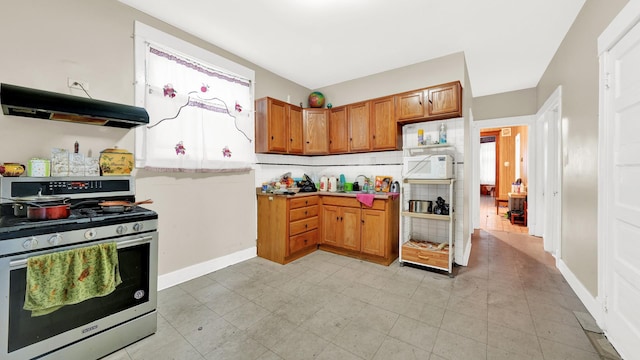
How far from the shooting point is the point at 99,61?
2166 mm

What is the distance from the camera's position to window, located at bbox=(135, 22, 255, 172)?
95.7 inches

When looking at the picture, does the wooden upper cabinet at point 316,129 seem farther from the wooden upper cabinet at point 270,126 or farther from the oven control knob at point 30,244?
the oven control knob at point 30,244

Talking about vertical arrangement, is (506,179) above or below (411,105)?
below

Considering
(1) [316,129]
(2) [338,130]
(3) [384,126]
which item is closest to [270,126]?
(1) [316,129]

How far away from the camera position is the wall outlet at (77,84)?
2.02 meters

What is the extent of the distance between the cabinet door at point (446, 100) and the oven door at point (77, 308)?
330 cm

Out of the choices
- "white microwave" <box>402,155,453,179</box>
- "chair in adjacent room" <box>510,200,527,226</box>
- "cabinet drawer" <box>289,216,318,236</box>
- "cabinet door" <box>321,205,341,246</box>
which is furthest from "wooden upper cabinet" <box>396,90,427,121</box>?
"chair in adjacent room" <box>510,200,527,226</box>

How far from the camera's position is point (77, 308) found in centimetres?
149

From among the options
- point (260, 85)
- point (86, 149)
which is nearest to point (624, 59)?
point (260, 85)

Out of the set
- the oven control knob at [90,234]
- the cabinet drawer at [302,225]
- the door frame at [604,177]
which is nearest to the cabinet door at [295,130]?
the cabinet drawer at [302,225]

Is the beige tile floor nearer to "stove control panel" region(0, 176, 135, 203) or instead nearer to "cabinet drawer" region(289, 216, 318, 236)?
"cabinet drawer" region(289, 216, 318, 236)

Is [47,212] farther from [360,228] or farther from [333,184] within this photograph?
[333,184]

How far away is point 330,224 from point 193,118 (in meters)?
2.32

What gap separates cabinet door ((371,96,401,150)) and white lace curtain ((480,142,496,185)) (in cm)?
987
